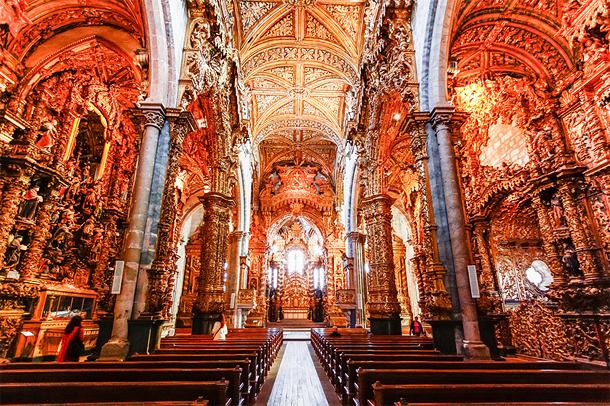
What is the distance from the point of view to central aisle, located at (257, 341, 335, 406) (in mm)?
4641

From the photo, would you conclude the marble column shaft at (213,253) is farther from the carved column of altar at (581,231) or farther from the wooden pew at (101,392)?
the carved column of altar at (581,231)

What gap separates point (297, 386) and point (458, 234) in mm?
4340

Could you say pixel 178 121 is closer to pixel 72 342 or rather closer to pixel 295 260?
pixel 72 342

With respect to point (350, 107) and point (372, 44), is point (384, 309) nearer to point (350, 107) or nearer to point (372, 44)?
point (372, 44)

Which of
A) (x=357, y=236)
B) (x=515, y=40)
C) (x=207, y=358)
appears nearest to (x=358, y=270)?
(x=357, y=236)

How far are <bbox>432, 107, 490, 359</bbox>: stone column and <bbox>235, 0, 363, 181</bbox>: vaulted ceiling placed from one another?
324 inches

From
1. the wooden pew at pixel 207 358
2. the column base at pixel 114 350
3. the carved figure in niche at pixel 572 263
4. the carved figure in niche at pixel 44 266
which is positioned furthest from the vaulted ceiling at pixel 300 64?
the wooden pew at pixel 207 358

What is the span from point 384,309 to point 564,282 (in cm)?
488

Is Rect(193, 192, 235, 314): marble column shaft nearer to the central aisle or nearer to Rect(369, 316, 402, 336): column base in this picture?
the central aisle

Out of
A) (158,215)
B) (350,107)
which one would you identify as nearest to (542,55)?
(350,107)

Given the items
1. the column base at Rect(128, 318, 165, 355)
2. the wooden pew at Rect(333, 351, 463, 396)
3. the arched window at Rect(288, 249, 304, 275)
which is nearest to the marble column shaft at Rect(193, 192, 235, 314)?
the column base at Rect(128, 318, 165, 355)

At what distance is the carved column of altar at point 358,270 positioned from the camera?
1438 cm

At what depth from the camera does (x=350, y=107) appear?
1579cm

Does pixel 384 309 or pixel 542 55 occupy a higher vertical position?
pixel 542 55
